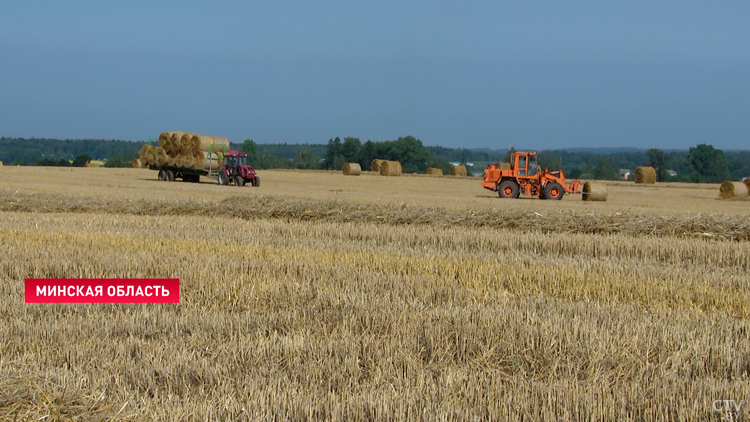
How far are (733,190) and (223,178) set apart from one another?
62.0ft

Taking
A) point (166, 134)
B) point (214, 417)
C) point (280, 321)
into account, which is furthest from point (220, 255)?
point (166, 134)

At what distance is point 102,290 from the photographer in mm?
6418

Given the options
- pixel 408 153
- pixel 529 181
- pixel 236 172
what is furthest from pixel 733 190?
pixel 408 153

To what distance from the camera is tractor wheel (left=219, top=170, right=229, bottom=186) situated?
29.6 metres

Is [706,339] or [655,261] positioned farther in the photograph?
[655,261]

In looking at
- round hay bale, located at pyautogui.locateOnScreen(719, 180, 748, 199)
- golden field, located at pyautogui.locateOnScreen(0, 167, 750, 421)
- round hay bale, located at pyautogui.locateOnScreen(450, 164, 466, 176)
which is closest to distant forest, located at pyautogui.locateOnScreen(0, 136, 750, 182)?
round hay bale, located at pyautogui.locateOnScreen(450, 164, 466, 176)

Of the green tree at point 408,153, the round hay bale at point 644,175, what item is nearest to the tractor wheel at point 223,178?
the round hay bale at point 644,175

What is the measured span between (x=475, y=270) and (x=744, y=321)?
2.70 metres

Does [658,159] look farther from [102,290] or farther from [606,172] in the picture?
[102,290]

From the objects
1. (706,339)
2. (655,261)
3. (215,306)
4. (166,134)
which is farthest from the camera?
(166,134)

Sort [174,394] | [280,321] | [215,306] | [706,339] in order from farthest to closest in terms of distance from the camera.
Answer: [215,306]
[280,321]
[706,339]
[174,394]

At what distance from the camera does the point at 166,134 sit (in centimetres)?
3309

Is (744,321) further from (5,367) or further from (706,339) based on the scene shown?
(5,367)

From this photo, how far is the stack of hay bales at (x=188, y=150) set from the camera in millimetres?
31230
